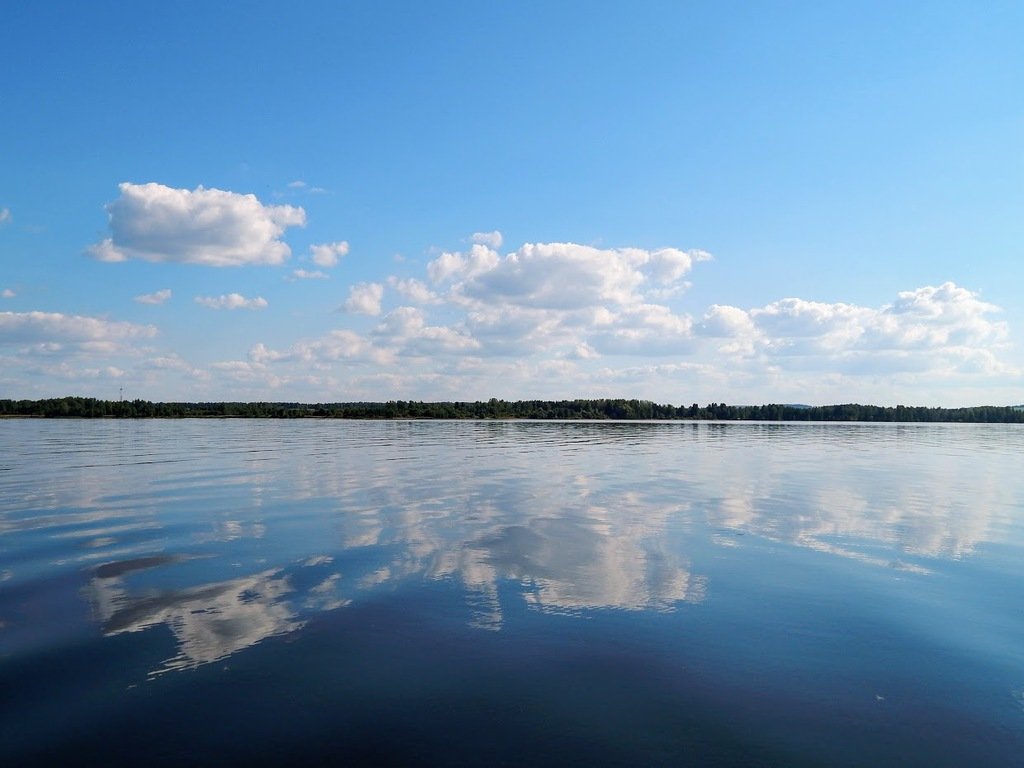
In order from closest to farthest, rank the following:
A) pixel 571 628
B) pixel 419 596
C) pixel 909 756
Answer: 1. pixel 909 756
2. pixel 571 628
3. pixel 419 596

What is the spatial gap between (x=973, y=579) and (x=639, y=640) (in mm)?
9794

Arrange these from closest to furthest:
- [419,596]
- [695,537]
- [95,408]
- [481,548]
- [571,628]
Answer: [571,628] < [419,596] < [481,548] < [695,537] < [95,408]

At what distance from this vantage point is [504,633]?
1181 centimetres

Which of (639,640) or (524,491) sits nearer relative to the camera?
(639,640)

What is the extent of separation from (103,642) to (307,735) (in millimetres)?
5087

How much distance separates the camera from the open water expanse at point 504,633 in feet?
26.8

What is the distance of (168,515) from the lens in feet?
74.9

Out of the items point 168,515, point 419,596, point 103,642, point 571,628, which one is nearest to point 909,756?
point 571,628

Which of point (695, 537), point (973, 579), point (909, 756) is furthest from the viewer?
point (695, 537)

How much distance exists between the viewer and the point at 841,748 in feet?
26.6

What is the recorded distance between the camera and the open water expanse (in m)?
8.17

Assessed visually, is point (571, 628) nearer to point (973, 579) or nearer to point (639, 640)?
point (639, 640)

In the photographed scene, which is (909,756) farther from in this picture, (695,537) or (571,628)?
(695,537)

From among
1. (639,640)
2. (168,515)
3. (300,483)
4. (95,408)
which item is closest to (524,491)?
(300,483)
